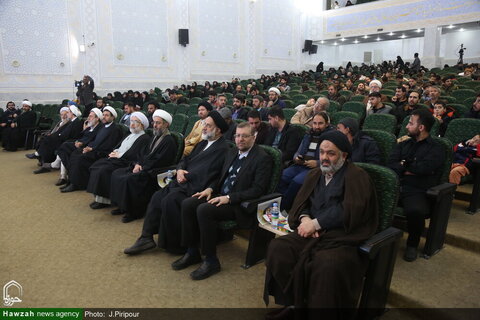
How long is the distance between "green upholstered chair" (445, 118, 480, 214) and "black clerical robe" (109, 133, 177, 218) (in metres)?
3.03

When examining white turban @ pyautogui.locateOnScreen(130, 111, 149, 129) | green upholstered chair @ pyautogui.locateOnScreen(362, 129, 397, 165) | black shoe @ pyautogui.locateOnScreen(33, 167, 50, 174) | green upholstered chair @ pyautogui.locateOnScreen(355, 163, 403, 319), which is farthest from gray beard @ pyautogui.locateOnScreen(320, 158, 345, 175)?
black shoe @ pyautogui.locateOnScreen(33, 167, 50, 174)

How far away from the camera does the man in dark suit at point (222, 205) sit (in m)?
2.60

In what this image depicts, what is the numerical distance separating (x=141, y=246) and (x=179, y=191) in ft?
1.94

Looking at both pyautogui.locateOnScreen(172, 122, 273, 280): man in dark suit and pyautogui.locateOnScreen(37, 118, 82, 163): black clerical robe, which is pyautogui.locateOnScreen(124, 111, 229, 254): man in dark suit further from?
pyautogui.locateOnScreen(37, 118, 82, 163): black clerical robe

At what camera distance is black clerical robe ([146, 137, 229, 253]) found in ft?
9.42

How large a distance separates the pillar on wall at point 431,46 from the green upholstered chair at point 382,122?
571 inches

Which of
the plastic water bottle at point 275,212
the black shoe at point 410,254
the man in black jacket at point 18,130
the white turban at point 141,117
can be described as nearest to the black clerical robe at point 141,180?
the white turban at point 141,117

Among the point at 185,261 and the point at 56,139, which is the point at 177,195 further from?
the point at 56,139

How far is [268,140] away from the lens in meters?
4.15

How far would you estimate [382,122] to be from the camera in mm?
4133

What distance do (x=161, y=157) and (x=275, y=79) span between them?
38.4 feet

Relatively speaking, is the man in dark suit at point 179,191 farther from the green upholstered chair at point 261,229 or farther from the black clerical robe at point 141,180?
the black clerical robe at point 141,180

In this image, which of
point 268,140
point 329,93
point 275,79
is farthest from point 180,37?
point 268,140

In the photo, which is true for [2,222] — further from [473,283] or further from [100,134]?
[473,283]
